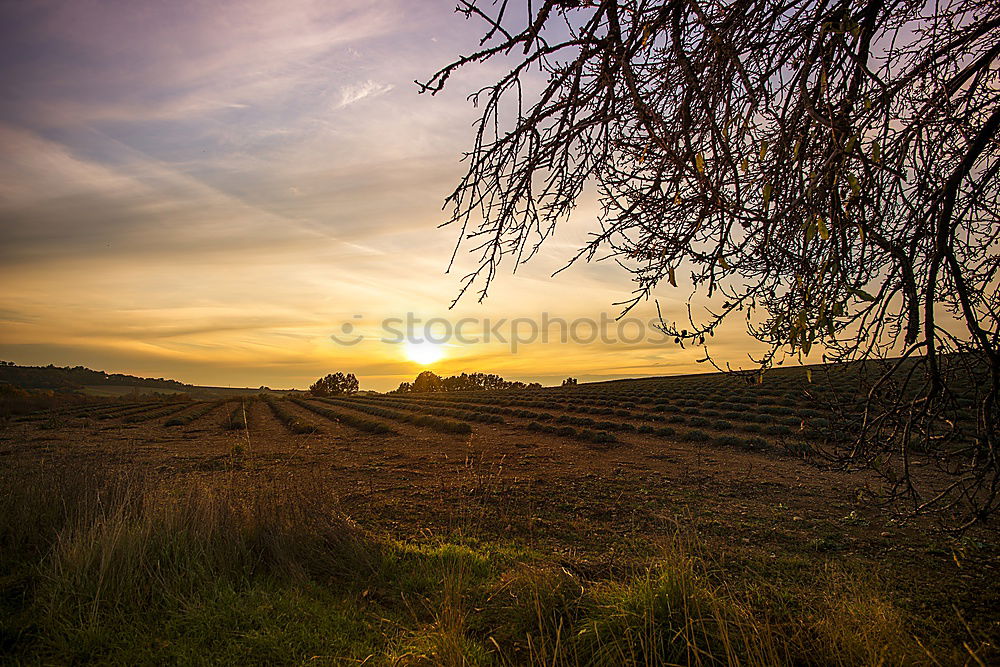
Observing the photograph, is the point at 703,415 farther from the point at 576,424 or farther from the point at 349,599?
the point at 349,599

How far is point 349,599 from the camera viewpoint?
4.36 metres

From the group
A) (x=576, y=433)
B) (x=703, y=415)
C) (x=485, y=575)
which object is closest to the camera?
(x=485, y=575)

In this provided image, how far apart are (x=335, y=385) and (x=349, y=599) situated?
97432mm

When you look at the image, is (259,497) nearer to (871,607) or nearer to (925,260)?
(871,607)

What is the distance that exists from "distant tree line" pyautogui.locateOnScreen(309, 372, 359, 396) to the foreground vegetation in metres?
94.1

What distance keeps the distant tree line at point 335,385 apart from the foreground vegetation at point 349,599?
9415 cm

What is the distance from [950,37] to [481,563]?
5412mm

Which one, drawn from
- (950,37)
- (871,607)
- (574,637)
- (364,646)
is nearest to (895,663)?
(871,607)

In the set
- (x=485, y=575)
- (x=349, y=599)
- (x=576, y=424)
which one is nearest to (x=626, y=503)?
(x=485, y=575)

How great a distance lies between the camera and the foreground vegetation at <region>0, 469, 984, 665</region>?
320cm

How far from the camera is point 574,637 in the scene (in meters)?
3.30

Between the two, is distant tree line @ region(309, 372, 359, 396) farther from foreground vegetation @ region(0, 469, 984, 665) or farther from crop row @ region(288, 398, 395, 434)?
foreground vegetation @ region(0, 469, 984, 665)

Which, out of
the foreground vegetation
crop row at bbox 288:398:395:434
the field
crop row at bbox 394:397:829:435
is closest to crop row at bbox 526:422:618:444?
crop row at bbox 394:397:829:435

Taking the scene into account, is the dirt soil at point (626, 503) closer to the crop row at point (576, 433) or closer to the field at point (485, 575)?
the field at point (485, 575)
